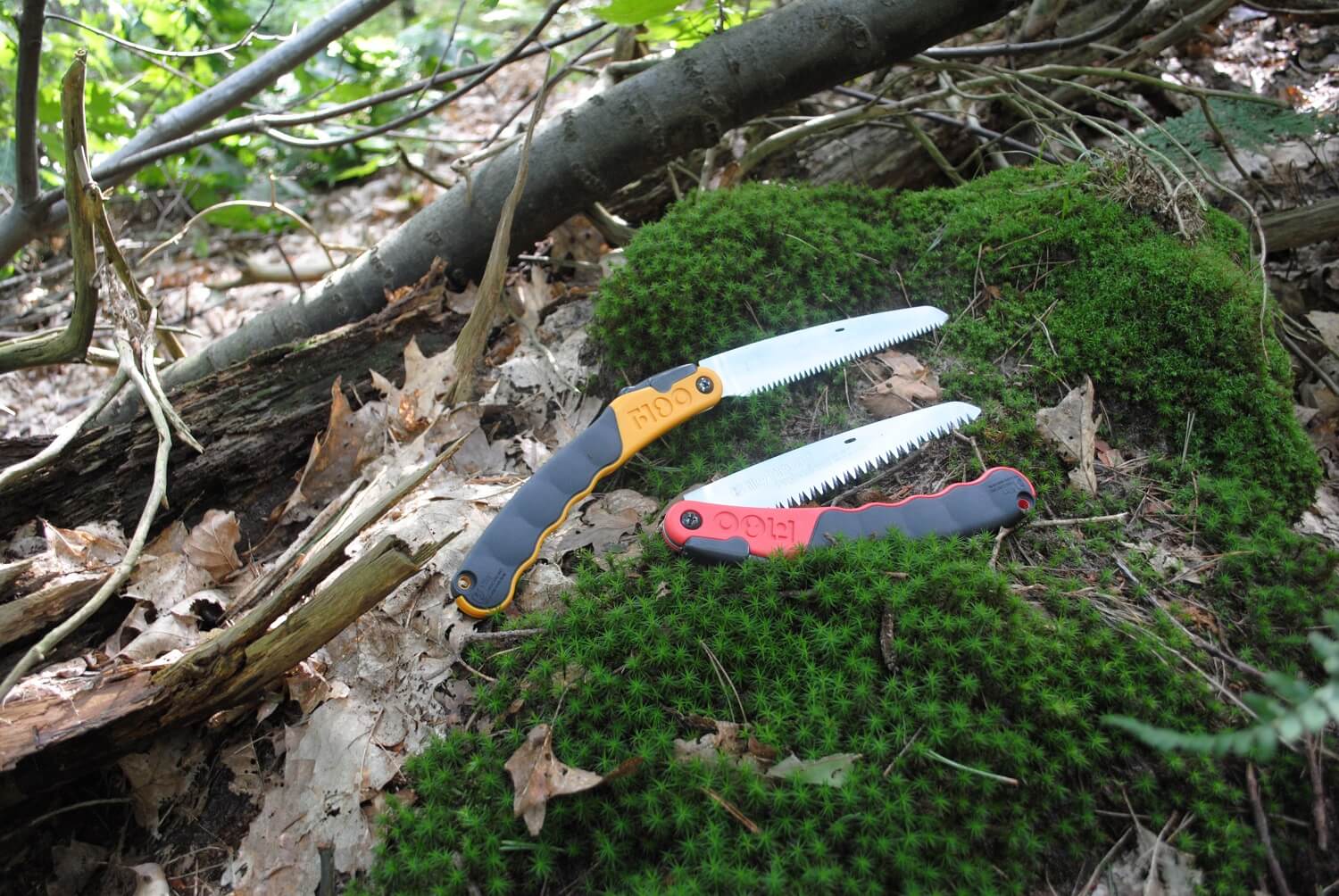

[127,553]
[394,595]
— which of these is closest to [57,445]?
[127,553]

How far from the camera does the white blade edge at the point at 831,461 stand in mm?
2895

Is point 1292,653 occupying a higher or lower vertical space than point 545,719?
lower

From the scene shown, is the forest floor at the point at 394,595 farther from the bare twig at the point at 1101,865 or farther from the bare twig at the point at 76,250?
the bare twig at the point at 76,250

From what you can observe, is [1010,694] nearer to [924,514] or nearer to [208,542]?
[924,514]

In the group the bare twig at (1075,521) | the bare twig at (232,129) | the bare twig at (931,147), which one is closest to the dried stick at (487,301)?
the bare twig at (232,129)

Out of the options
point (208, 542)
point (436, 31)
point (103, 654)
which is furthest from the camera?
point (436, 31)

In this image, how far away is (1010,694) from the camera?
2.26 metres

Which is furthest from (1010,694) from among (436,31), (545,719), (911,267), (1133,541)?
(436,31)

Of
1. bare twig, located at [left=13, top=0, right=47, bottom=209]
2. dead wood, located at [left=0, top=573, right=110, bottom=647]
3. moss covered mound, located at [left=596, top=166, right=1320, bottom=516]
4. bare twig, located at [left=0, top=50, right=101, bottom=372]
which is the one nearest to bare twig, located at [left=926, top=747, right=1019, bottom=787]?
moss covered mound, located at [left=596, top=166, right=1320, bottom=516]

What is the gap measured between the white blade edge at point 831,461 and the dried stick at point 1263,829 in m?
1.43

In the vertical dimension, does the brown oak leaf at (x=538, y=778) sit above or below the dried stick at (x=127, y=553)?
below

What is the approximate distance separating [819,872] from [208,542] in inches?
111

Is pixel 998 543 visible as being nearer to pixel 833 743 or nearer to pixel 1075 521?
pixel 1075 521

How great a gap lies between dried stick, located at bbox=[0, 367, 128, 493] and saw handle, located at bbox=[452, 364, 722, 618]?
6.06 ft
